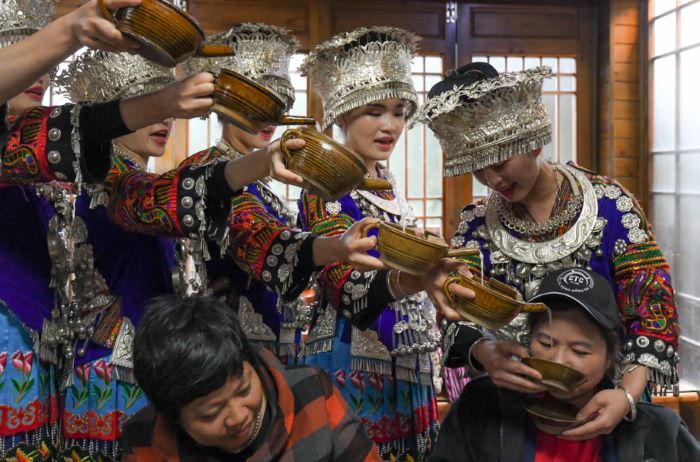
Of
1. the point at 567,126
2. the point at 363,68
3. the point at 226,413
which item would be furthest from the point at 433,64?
the point at 226,413

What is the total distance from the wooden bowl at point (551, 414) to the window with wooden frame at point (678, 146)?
3.24 meters

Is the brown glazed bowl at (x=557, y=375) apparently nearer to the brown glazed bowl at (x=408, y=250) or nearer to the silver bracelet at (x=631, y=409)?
the silver bracelet at (x=631, y=409)

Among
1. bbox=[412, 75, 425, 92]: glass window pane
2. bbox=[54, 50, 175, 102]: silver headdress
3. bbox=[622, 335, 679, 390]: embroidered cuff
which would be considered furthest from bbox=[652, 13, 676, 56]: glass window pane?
bbox=[54, 50, 175, 102]: silver headdress

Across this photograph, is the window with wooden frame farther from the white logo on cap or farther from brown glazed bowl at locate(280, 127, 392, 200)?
brown glazed bowl at locate(280, 127, 392, 200)

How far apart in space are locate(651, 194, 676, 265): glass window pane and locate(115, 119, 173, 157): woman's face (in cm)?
367

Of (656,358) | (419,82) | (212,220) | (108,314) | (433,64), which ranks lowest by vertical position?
(656,358)

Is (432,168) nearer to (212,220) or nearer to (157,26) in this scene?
(212,220)

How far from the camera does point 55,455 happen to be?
1.81m

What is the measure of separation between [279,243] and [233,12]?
10.4 feet

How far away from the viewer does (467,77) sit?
188cm

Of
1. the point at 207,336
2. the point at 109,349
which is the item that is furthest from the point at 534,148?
the point at 109,349

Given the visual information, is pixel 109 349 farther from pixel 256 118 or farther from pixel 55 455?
pixel 256 118

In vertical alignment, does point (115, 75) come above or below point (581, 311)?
above

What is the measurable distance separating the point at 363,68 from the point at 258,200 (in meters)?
0.51
